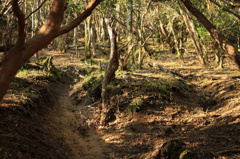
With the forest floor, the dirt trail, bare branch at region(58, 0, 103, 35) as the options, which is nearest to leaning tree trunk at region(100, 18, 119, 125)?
the forest floor

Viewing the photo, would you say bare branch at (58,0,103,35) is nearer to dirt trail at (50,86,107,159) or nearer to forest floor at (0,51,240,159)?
forest floor at (0,51,240,159)

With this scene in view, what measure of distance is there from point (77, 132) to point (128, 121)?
6.60 ft

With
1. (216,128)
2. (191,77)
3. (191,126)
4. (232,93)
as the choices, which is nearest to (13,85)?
(191,126)

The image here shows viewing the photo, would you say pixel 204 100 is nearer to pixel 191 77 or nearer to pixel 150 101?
pixel 150 101

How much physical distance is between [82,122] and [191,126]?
4.29m

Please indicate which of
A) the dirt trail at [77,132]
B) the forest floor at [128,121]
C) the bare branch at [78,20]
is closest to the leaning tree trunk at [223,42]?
the forest floor at [128,121]

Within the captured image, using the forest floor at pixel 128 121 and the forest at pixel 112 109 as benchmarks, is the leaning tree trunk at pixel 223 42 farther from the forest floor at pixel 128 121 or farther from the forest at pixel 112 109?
the forest floor at pixel 128 121

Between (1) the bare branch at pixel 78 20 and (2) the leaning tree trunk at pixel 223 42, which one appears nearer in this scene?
(1) the bare branch at pixel 78 20

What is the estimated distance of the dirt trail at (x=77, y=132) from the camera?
24.3 feet

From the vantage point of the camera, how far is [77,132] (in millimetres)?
8742

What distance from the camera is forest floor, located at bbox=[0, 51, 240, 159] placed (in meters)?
5.73

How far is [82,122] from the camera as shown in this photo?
954cm

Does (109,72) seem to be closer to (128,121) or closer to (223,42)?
(128,121)

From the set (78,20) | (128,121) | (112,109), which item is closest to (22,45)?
(78,20)
